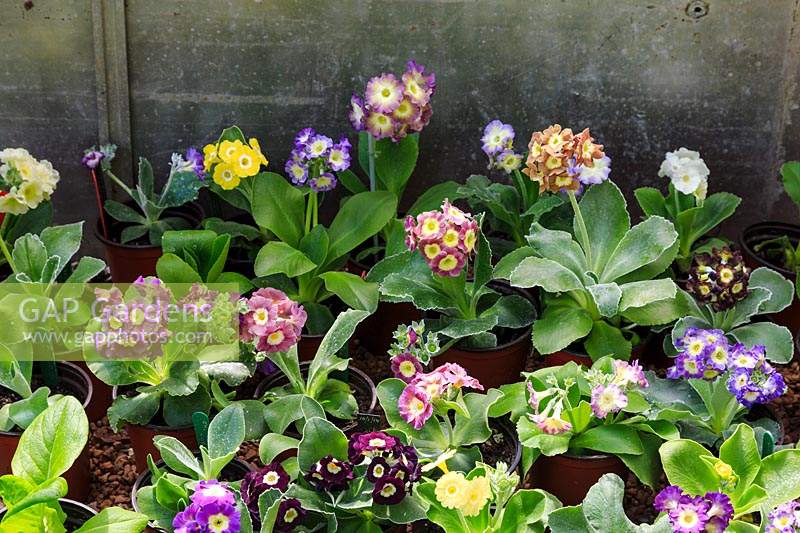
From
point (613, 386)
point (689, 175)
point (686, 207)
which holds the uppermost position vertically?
point (689, 175)

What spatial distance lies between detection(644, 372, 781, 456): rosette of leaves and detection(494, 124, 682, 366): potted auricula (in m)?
0.20

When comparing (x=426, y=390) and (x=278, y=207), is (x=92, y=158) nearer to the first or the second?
(x=278, y=207)

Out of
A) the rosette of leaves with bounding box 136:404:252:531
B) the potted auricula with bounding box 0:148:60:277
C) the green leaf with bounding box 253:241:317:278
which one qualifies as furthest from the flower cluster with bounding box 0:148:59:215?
the rosette of leaves with bounding box 136:404:252:531

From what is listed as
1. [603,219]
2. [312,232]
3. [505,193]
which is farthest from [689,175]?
[312,232]

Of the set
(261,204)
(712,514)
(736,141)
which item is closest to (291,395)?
(261,204)

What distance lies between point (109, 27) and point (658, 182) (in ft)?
5.72

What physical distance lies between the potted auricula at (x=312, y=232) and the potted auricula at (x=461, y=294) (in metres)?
0.13

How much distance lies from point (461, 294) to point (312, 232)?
1.58ft

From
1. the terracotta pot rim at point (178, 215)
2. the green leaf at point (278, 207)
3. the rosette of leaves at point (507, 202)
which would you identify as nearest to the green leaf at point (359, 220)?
the green leaf at point (278, 207)

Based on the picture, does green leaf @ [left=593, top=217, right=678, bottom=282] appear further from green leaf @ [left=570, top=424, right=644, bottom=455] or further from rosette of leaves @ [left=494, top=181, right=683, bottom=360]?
green leaf @ [left=570, top=424, right=644, bottom=455]

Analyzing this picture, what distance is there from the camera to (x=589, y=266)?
2.70 meters

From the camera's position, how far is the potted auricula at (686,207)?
9.52 feet

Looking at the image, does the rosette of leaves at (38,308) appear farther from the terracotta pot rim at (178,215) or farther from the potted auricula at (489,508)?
the potted auricula at (489,508)

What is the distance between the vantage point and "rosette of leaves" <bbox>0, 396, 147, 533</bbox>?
1.99 m
